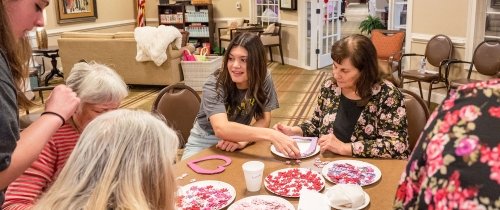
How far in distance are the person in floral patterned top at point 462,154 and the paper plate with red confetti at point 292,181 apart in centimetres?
88

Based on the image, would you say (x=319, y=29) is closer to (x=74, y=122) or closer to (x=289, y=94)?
(x=289, y=94)

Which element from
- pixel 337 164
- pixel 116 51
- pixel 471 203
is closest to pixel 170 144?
pixel 471 203

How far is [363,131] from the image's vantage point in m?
2.06

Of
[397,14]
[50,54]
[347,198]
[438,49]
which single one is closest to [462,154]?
[347,198]

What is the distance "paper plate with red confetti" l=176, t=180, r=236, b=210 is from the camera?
4.86ft

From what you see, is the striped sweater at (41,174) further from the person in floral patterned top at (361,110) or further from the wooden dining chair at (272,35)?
the wooden dining chair at (272,35)

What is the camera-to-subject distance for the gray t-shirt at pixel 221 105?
215 centimetres

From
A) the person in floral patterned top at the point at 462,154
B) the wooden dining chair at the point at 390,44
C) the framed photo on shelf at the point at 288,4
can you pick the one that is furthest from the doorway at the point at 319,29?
the person in floral patterned top at the point at 462,154

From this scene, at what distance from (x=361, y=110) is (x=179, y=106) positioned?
3.45 ft

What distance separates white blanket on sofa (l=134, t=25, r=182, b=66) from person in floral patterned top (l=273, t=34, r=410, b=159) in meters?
4.30

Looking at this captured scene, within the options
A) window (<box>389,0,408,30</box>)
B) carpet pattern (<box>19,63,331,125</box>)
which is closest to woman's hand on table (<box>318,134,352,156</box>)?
carpet pattern (<box>19,63,331,125</box>)

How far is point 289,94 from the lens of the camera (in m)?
6.09

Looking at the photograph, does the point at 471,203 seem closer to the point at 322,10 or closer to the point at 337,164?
the point at 337,164

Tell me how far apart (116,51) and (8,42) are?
18.2 ft
